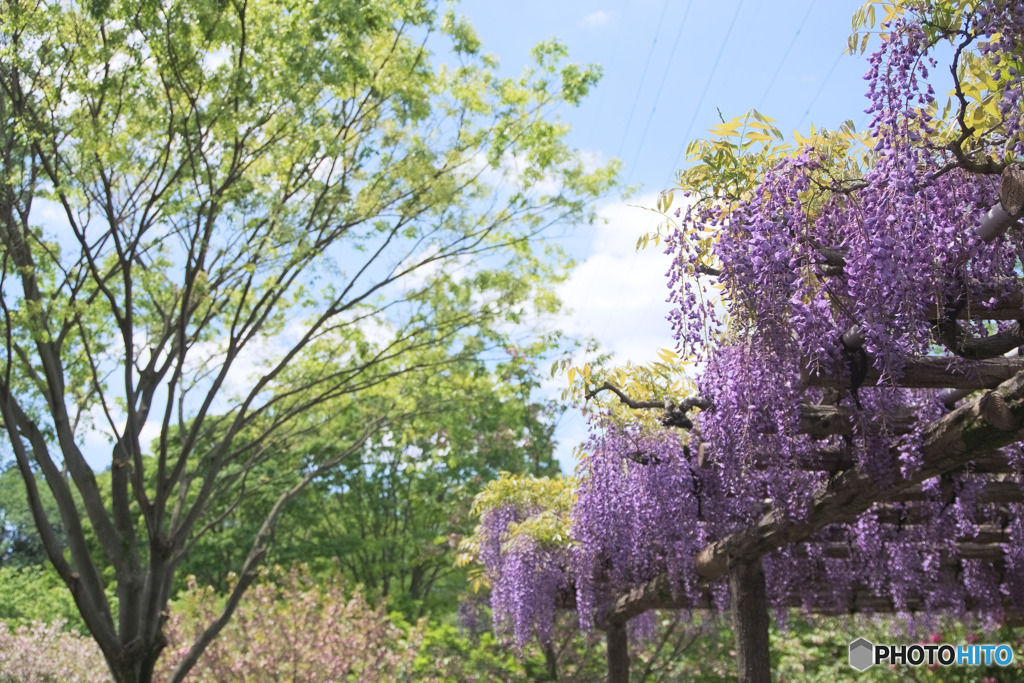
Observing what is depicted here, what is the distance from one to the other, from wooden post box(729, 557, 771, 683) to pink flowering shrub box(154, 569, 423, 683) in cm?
445

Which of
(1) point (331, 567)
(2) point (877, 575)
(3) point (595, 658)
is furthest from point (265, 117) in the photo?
(1) point (331, 567)

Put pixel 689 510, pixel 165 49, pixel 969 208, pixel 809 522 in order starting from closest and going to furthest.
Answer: pixel 969 208 → pixel 809 522 → pixel 689 510 → pixel 165 49

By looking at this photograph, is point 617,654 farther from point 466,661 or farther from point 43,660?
point 43,660

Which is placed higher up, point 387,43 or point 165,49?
point 387,43

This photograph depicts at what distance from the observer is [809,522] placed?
4.36 m

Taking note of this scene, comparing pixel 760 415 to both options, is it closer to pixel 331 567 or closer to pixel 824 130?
pixel 824 130

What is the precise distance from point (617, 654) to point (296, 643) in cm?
300

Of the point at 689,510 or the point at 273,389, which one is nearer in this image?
the point at 689,510

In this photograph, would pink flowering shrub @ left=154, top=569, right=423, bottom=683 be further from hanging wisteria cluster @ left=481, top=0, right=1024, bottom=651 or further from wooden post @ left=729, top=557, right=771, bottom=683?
wooden post @ left=729, top=557, right=771, bottom=683

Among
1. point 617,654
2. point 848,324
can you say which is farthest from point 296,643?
point 848,324

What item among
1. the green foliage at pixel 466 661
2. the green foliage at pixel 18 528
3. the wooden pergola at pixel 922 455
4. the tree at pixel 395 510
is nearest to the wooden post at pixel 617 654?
the wooden pergola at pixel 922 455

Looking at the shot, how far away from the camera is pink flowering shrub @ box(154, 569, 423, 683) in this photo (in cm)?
830

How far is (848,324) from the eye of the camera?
10.4 feet

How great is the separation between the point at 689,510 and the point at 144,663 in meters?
4.04
